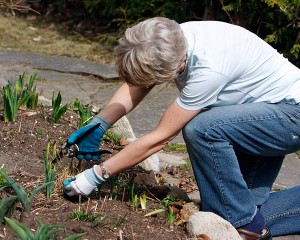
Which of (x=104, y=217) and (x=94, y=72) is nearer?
(x=104, y=217)

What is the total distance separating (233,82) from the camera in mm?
3719

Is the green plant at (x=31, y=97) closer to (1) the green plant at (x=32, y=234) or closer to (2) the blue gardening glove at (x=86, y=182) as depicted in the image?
(2) the blue gardening glove at (x=86, y=182)

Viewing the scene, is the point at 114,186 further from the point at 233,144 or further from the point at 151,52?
the point at 151,52

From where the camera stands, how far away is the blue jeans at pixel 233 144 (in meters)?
3.71

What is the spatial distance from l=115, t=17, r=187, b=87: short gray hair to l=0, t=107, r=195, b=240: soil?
2.19ft

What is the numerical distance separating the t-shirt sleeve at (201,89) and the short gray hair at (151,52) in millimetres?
92

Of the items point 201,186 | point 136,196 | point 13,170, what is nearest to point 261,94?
point 201,186

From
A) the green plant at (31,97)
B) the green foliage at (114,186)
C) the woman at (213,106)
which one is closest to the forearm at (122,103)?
the woman at (213,106)

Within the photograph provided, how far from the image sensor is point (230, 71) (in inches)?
143

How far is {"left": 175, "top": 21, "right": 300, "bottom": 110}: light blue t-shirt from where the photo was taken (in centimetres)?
356

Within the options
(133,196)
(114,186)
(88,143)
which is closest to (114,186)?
(114,186)

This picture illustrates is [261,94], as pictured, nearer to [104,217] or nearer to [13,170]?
[104,217]

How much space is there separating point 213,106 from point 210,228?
60cm

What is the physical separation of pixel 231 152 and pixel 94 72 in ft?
A: 12.2
